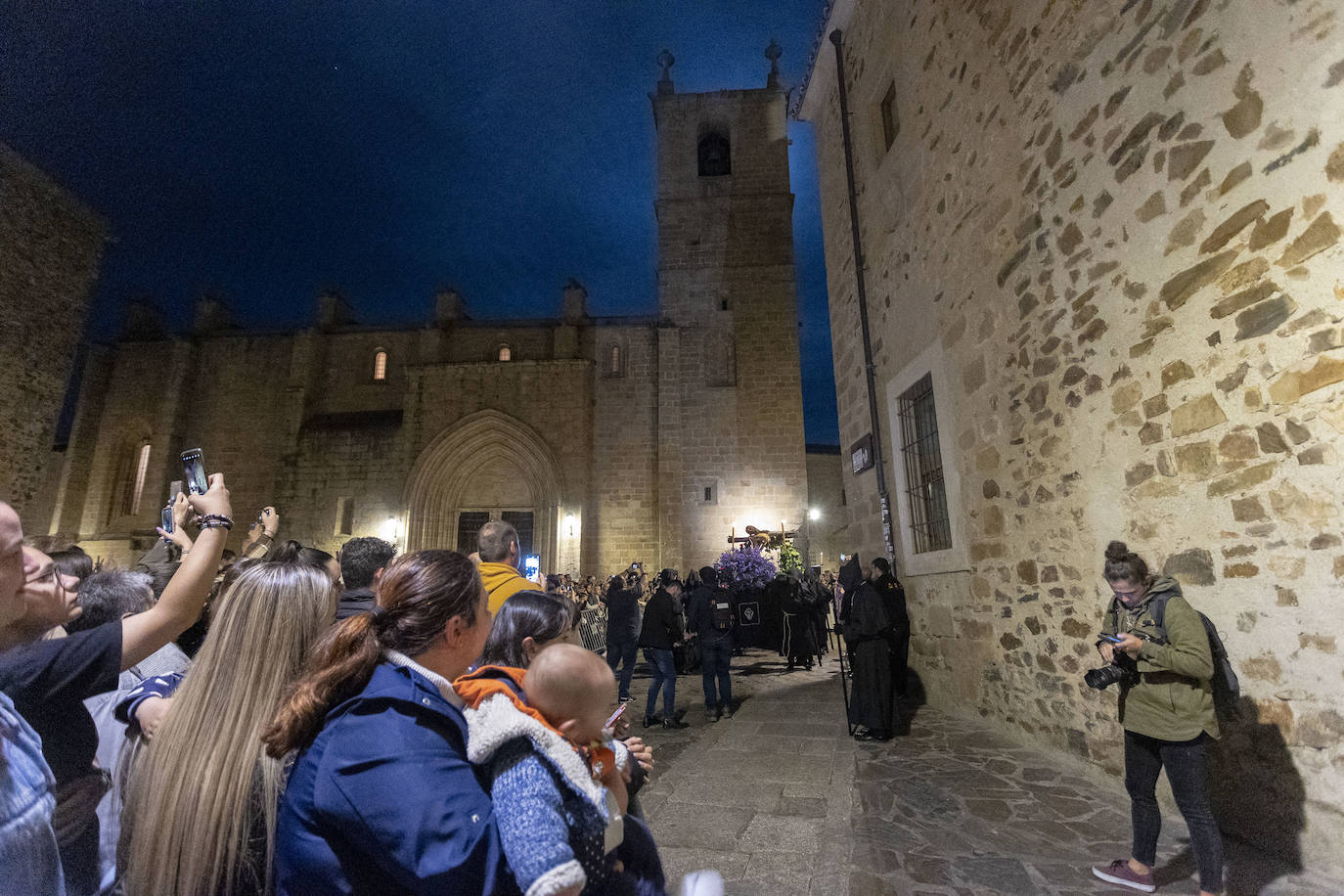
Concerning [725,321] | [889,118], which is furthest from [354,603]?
[725,321]

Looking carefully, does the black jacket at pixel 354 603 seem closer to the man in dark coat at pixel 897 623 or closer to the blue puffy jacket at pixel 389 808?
the blue puffy jacket at pixel 389 808

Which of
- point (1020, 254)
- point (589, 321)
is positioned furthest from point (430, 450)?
point (1020, 254)

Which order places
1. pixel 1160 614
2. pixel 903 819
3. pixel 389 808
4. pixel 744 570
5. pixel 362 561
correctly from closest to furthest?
pixel 389 808
pixel 1160 614
pixel 362 561
pixel 903 819
pixel 744 570

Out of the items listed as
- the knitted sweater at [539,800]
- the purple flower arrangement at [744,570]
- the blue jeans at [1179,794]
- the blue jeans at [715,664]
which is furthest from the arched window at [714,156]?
the knitted sweater at [539,800]

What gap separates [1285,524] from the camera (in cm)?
267

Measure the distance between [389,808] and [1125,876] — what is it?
10.4ft

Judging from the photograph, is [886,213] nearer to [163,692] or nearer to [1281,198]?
[1281,198]

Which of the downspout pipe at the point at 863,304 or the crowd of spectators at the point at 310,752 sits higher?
the downspout pipe at the point at 863,304

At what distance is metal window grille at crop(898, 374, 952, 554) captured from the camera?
5.84 metres

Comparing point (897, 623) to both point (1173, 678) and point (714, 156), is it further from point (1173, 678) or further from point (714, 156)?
point (714, 156)

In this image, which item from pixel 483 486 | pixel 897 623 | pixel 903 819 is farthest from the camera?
pixel 483 486

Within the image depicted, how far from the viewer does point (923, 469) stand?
6086 millimetres

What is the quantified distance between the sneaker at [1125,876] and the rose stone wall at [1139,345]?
0.69 m

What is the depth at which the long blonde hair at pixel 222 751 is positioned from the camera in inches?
45.6
